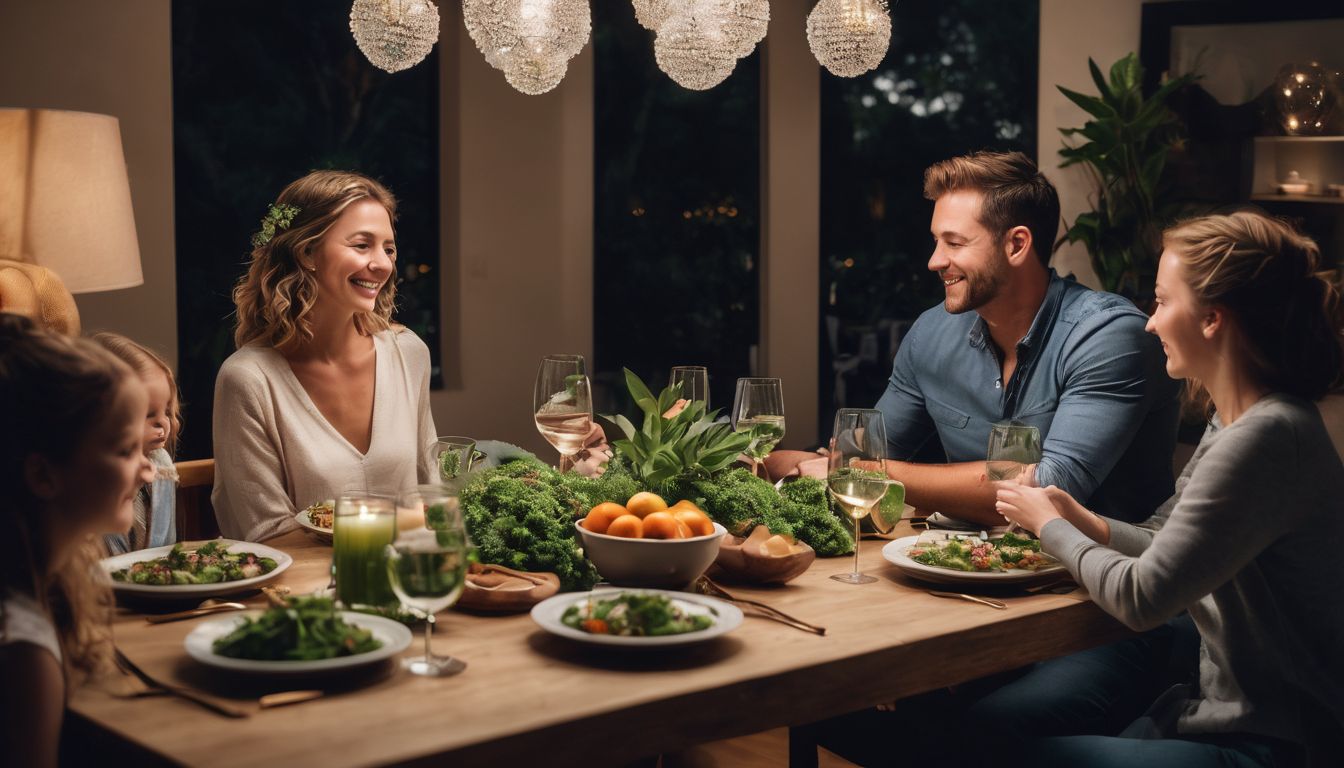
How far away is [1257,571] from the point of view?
1818 mm

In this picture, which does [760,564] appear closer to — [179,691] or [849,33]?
[179,691]

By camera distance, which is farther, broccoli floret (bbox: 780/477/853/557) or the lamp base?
the lamp base

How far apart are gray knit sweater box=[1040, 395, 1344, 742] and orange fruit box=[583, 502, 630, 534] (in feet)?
2.23

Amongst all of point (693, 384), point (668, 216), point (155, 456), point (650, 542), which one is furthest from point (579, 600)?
point (668, 216)

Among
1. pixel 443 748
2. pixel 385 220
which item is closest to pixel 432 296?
pixel 385 220

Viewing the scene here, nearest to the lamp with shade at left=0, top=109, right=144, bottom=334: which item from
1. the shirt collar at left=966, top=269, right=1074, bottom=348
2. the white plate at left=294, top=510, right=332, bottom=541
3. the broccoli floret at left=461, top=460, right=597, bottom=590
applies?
the white plate at left=294, top=510, right=332, bottom=541

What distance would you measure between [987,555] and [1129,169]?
3357 mm

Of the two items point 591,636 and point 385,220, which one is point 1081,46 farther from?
point 591,636

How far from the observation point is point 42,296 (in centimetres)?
287

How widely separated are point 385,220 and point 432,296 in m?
2.62

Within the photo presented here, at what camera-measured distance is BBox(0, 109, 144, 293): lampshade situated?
2943 millimetres

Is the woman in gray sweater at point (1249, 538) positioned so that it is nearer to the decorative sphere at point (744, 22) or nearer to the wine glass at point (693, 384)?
the wine glass at point (693, 384)

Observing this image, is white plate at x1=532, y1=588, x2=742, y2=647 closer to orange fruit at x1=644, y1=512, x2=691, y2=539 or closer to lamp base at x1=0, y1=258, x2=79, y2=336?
orange fruit at x1=644, y1=512, x2=691, y2=539

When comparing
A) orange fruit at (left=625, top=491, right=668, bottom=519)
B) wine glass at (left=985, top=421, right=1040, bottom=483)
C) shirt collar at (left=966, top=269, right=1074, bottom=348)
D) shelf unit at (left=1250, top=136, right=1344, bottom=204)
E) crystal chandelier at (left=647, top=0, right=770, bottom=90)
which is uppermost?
crystal chandelier at (left=647, top=0, right=770, bottom=90)
